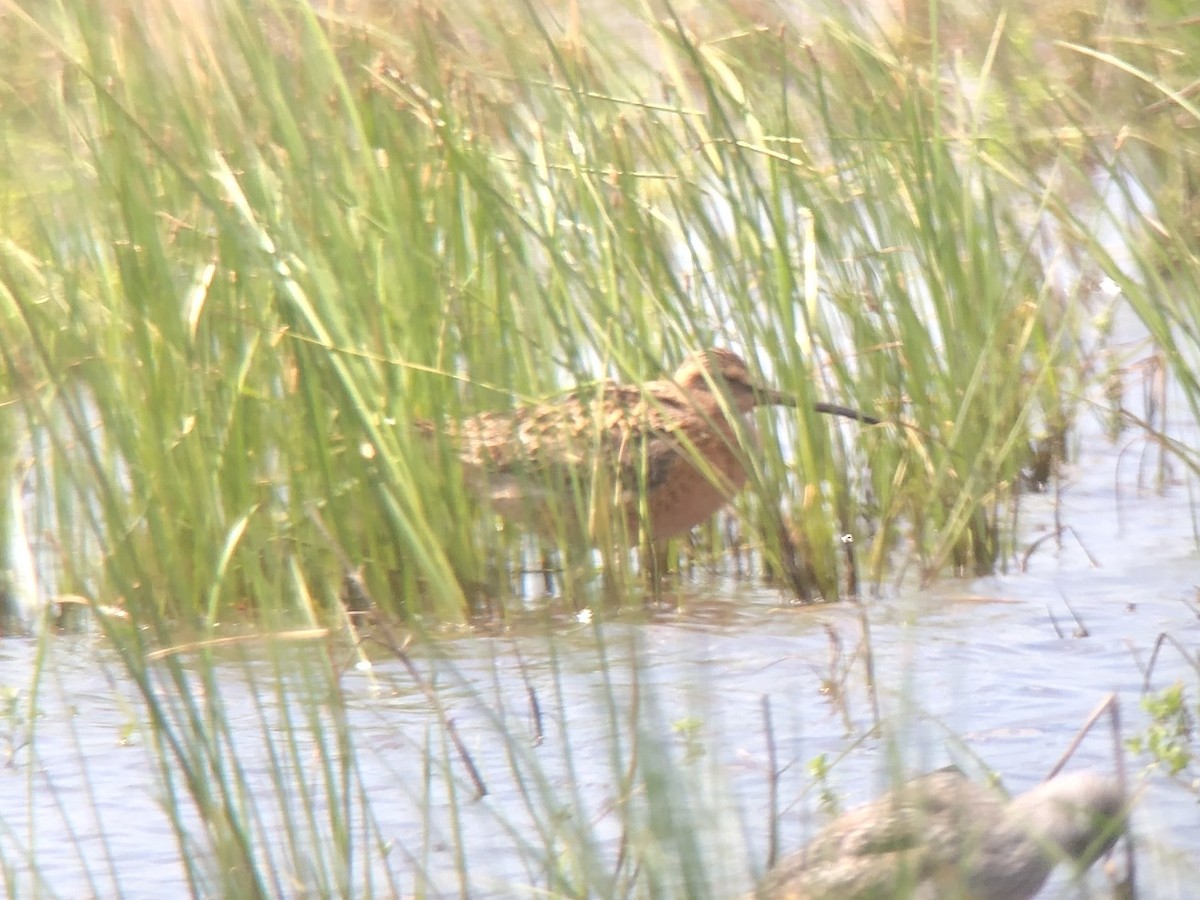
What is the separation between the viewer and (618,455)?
475 centimetres

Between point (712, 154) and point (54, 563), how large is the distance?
184 centimetres

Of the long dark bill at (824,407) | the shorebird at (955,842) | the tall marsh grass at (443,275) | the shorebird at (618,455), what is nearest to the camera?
the shorebird at (955,842)

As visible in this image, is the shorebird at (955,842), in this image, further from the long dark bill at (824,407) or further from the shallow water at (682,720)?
the long dark bill at (824,407)

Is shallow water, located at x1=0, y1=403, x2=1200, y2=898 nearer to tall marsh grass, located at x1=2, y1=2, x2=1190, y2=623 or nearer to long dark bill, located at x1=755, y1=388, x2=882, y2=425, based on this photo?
tall marsh grass, located at x1=2, y1=2, x2=1190, y2=623

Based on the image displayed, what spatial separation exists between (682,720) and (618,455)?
1.66 metres

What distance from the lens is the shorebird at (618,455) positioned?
4344 millimetres

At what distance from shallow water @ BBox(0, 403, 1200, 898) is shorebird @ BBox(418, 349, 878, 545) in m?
0.26

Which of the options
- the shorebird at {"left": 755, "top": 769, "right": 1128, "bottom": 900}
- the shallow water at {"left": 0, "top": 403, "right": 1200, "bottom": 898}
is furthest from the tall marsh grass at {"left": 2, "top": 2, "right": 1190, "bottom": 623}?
the shorebird at {"left": 755, "top": 769, "right": 1128, "bottom": 900}

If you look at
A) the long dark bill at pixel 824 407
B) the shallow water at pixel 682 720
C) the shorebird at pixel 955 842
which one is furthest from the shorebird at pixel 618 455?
the shorebird at pixel 955 842

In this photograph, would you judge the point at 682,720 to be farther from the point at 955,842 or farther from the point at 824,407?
the point at 824,407

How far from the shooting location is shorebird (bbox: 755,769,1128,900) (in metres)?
2.46

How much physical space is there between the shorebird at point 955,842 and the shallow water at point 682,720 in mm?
67

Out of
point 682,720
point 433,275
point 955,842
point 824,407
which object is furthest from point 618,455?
point 955,842

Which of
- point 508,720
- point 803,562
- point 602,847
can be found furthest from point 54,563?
point 602,847
